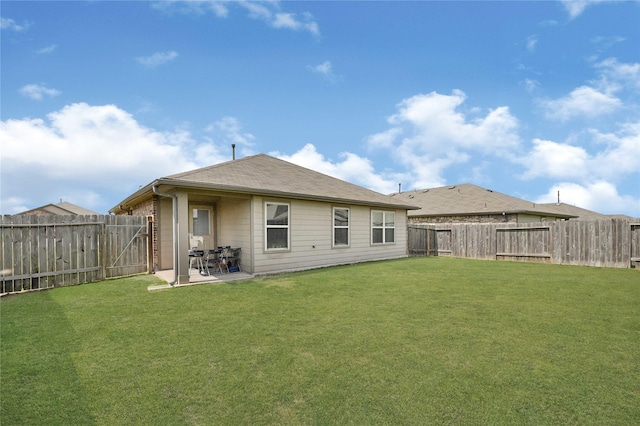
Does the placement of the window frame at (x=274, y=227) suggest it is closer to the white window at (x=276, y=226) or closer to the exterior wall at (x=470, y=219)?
the white window at (x=276, y=226)

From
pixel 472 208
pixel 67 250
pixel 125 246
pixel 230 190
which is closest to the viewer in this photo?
pixel 67 250

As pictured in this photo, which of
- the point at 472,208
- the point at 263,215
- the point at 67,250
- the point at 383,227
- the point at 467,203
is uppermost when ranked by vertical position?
the point at 467,203

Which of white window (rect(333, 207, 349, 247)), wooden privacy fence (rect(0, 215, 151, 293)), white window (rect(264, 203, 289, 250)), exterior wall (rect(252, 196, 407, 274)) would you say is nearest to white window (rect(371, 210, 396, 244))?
exterior wall (rect(252, 196, 407, 274))

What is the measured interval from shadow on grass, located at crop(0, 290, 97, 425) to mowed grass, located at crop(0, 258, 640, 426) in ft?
0.05

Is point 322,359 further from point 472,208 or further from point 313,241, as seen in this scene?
point 472,208

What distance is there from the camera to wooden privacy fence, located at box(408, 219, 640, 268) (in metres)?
10.9

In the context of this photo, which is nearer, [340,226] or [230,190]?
[230,190]

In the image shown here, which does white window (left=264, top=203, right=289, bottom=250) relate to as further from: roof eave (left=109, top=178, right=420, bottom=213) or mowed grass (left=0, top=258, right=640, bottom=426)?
mowed grass (left=0, top=258, right=640, bottom=426)

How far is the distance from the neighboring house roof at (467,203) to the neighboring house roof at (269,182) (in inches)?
273

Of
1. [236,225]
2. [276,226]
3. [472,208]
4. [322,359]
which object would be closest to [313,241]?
[276,226]

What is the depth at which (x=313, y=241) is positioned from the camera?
10.6 meters

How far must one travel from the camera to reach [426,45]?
35.7 feet

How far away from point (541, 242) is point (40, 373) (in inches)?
620

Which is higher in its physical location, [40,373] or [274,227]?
[274,227]
